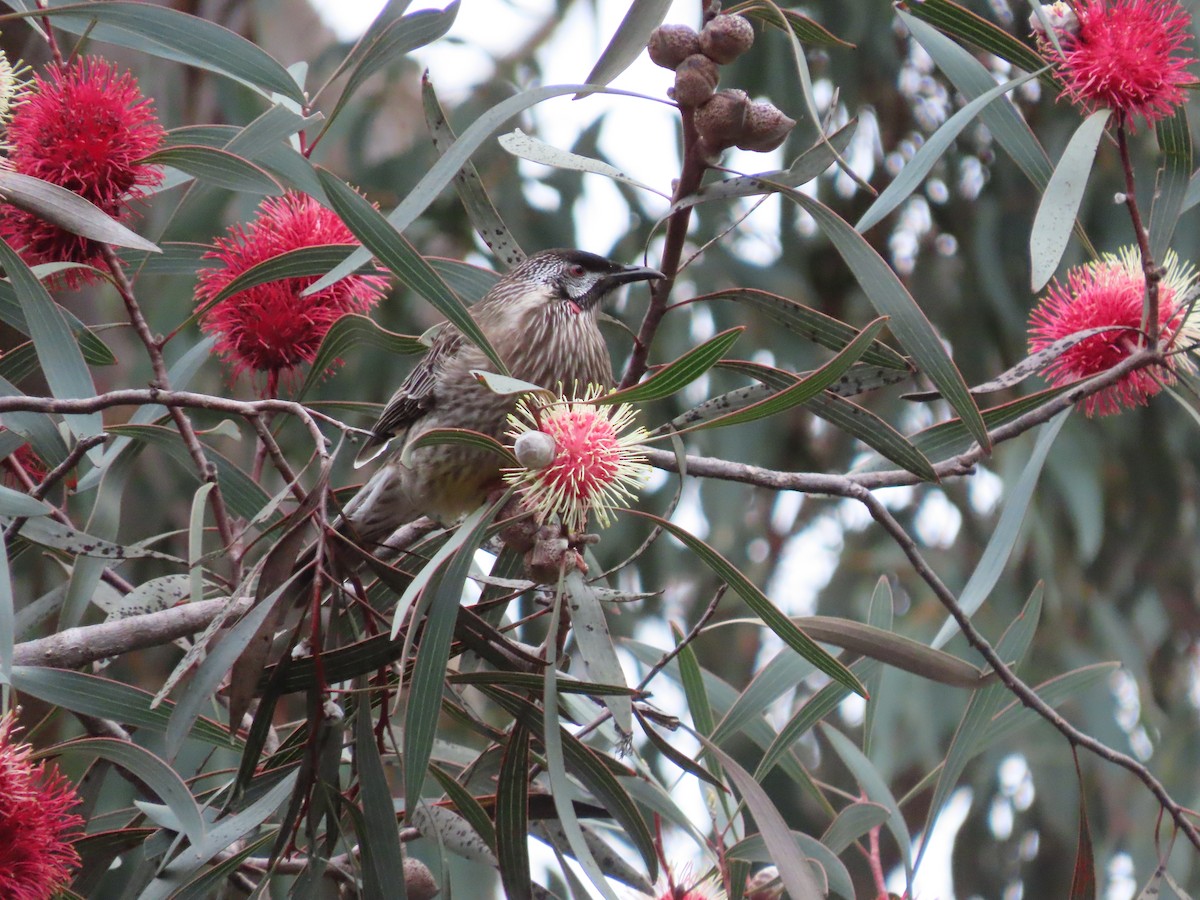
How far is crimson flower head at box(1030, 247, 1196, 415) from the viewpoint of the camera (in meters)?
1.66

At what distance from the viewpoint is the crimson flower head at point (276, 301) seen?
6.22 feet

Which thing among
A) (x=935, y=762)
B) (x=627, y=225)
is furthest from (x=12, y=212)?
(x=935, y=762)

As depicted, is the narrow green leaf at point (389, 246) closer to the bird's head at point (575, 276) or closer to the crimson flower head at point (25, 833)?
the crimson flower head at point (25, 833)

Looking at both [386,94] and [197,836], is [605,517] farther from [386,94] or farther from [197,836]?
[386,94]

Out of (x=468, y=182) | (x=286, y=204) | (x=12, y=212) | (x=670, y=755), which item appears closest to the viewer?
(x=670, y=755)

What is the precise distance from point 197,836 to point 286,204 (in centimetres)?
98

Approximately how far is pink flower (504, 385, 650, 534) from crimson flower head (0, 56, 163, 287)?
70 centimetres

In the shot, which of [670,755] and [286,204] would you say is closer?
[670,755]

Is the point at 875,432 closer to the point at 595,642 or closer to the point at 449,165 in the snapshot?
the point at 595,642

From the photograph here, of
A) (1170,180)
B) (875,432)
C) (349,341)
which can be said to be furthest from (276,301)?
(1170,180)

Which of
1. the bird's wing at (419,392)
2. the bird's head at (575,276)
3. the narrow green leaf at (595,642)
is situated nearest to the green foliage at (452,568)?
the narrow green leaf at (595,642)

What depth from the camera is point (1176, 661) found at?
19.5ft

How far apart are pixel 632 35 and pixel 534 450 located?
0.51 metres

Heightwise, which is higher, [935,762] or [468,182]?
[468,182]
